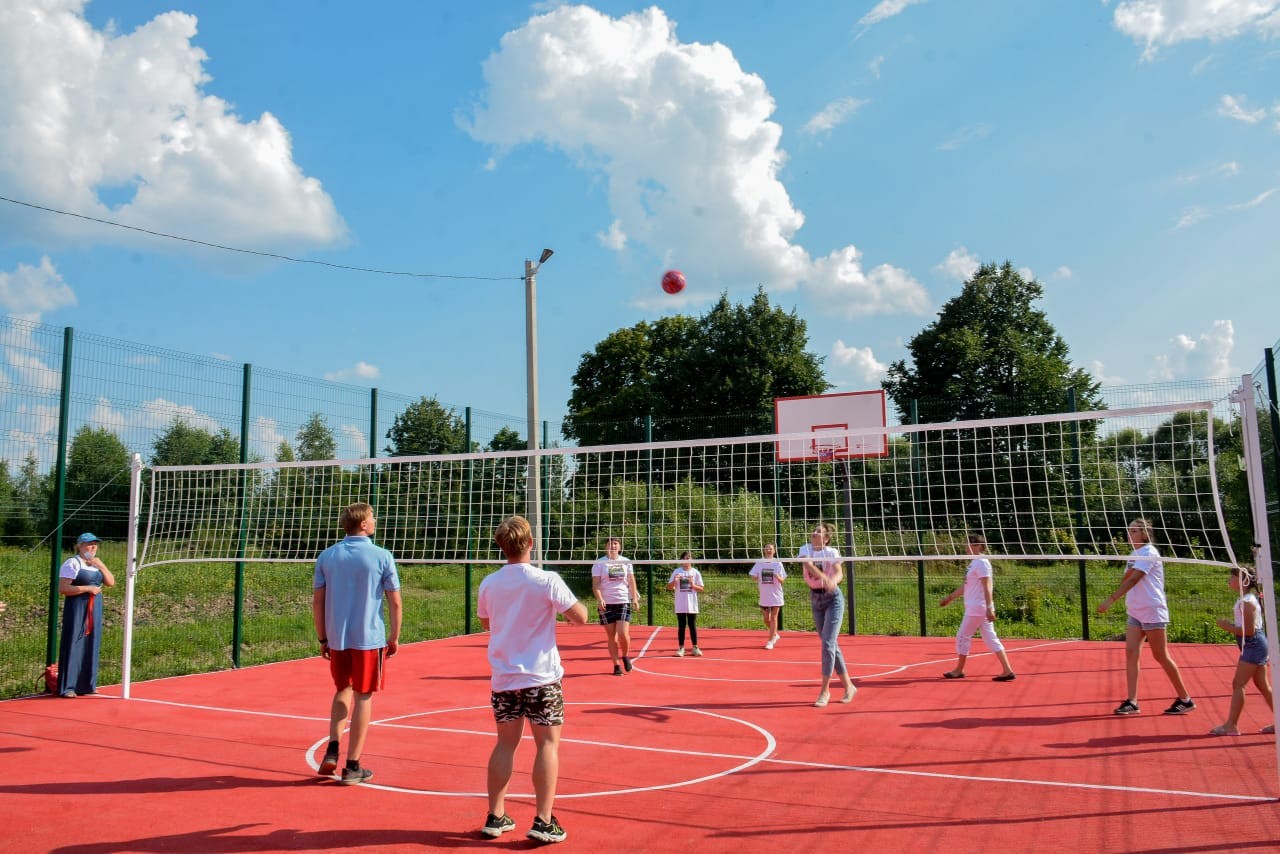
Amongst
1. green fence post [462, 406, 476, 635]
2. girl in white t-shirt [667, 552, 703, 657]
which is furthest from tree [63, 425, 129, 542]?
girl in white t-shirt [667, 552, 703, 657]

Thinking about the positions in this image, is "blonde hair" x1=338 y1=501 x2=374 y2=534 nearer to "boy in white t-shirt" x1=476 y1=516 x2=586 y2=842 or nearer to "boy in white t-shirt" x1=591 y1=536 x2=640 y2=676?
"boy in white t-shirt" x1=476 y1=516 x2=586 y2=842

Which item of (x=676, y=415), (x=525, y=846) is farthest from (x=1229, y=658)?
(x=676, y=415)

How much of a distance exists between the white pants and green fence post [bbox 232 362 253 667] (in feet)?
30.2

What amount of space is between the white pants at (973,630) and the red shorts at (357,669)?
709 cm

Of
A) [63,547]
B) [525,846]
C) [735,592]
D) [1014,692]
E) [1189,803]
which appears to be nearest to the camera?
[525,846]

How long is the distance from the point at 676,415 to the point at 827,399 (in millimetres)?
17041

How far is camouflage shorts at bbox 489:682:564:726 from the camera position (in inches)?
191

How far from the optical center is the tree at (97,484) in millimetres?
10656

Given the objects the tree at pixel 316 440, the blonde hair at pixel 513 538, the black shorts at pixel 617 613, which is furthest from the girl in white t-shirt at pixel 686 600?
the blonde hair at pixel 513 538

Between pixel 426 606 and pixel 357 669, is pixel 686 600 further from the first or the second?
pixel 357 669

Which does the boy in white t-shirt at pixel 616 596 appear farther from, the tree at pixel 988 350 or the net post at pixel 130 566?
the tree at pixel 988 350

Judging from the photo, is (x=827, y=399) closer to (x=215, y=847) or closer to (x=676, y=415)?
(x=215, y=847)

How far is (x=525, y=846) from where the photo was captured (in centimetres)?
484

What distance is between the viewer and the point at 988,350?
3152 cm
